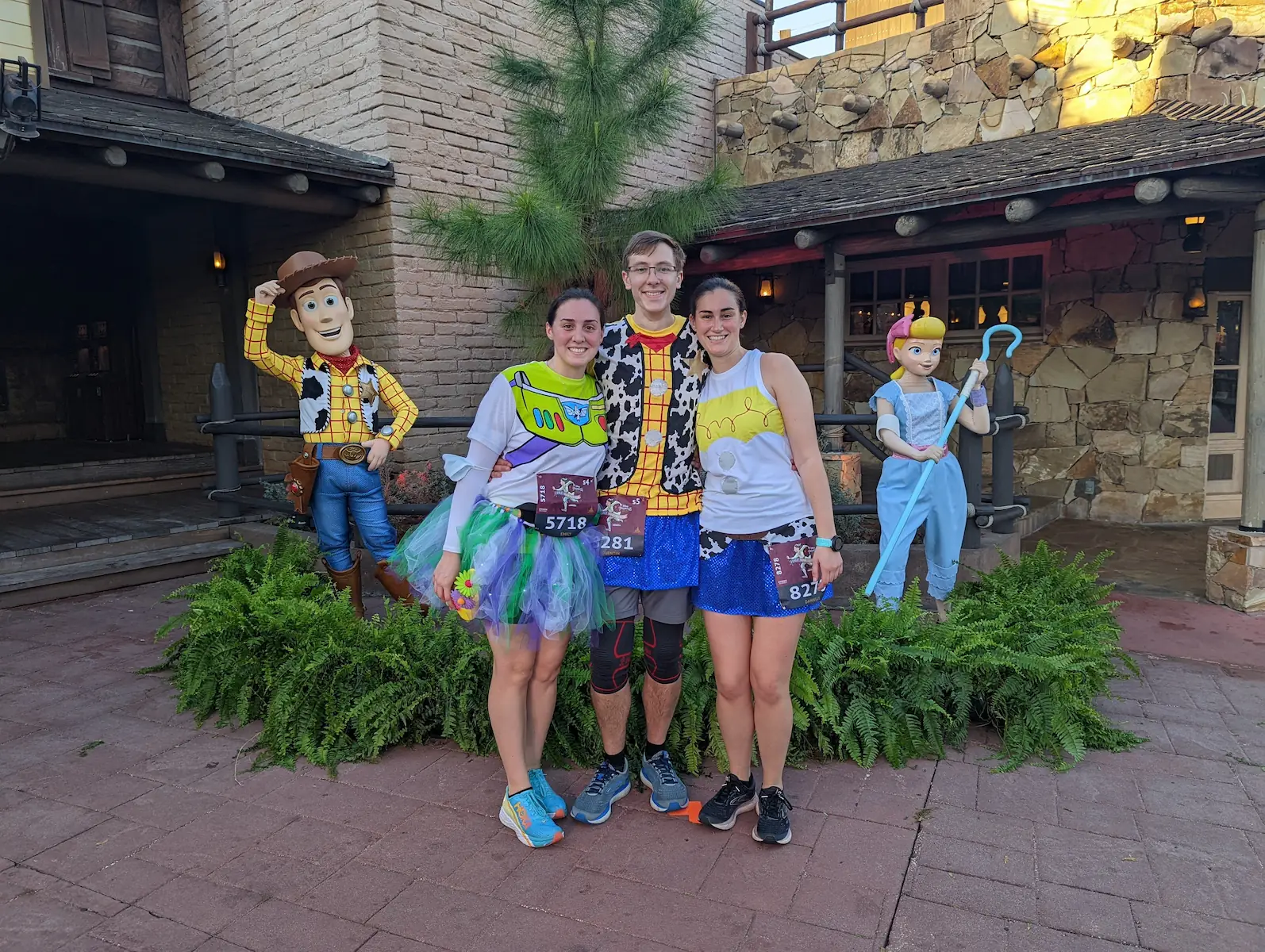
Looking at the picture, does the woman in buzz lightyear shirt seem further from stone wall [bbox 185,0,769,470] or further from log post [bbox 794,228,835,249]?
stone wall [bbox 185,0,769,470]

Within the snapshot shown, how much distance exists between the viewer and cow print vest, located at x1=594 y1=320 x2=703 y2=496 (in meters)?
2.52

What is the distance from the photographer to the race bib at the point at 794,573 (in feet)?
7.80

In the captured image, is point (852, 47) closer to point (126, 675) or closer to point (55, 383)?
point (126, 675)

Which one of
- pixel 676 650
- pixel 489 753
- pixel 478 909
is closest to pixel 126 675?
pixel 489 753

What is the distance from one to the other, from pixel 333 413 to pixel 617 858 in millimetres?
2590

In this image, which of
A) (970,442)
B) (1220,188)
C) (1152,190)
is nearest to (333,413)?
(970,442)

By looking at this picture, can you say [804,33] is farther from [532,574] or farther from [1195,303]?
[532,574]

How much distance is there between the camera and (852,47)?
9.31 meters

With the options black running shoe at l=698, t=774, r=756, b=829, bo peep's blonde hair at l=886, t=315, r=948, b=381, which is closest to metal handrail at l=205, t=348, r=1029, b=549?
bo peep's blonde hair at l=886, t=315, r=948, b=381

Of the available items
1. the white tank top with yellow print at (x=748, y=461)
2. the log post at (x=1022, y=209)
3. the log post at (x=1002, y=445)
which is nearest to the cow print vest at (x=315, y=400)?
the white tank top with yellow print at (x=748, y=461)

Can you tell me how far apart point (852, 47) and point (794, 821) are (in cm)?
905

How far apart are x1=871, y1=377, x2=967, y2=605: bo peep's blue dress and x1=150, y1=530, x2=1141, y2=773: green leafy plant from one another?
1.30 ft

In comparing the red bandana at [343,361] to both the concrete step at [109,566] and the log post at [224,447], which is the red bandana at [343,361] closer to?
the log post at [224,447]

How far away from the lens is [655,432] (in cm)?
254
